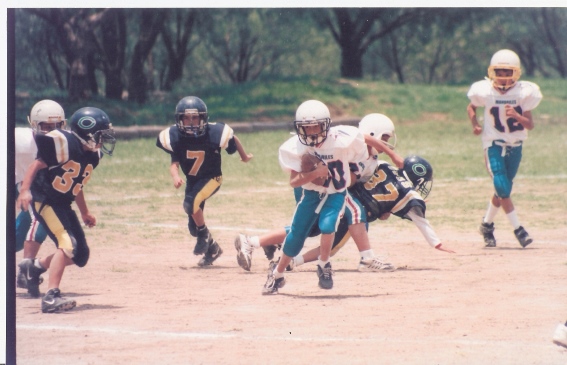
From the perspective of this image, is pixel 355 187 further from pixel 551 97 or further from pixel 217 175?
pixel 551 97

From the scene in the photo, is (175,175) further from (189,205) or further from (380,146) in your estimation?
(380,146)

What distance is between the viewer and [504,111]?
34.8ft

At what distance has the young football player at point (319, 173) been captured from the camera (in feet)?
25.3

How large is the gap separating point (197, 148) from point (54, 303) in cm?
268

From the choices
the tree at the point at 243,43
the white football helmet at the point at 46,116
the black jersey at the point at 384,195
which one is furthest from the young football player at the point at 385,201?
the tree at the point at 243,43

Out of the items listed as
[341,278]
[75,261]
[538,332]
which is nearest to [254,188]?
[341,278]

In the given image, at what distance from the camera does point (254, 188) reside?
1521 cm

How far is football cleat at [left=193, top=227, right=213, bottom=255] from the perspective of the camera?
31.4ft

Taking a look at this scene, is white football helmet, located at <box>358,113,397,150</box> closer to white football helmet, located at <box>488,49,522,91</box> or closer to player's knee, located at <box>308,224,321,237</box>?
player's knee, located at <box>308,224,321,237</box>

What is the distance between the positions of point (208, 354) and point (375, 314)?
1.53 metres

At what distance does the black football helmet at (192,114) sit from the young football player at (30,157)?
4.36 feet

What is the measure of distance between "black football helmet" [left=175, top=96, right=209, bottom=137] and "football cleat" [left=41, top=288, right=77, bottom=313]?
257cm

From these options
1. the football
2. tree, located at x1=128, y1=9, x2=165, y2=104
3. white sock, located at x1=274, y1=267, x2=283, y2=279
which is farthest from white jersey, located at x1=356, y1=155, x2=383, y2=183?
tree, located at x1=128, y1=9, x2=165, y2=104

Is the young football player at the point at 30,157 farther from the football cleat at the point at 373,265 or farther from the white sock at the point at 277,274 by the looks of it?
the football cleat at the point at 373,265
